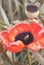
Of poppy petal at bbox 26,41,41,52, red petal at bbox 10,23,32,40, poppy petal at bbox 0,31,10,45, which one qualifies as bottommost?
poppy petal at bbox 26,41,41,52

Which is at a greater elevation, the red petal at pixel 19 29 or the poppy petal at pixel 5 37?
the red petal at pixel 19 29

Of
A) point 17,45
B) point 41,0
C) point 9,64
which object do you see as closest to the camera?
point 17,45

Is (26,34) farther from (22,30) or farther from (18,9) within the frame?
(18,9)

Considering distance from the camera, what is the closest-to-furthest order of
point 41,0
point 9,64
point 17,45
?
point 17,45, point 9,64, point 41,0

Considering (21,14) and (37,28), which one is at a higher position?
(37,28)

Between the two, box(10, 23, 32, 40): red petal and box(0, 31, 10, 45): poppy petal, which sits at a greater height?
box(10, 23, 32, 40): red petal

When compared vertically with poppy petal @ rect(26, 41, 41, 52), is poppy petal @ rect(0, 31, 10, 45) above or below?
above

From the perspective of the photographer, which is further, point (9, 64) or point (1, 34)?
point (9, 64)

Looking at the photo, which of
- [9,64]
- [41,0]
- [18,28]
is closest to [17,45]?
[18,28]
